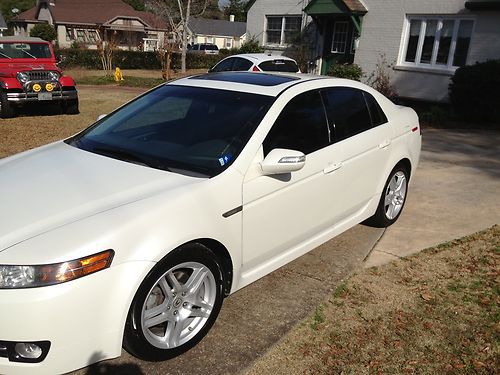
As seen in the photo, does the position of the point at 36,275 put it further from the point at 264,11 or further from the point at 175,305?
the point at 264,11

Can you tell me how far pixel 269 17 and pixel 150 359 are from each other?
68.1 ft

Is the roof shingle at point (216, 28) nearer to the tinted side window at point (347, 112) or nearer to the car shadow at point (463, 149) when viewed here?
the car shadow at point (463, 149)

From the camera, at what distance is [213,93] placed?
383 centimetres

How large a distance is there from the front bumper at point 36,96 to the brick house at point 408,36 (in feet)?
33.2

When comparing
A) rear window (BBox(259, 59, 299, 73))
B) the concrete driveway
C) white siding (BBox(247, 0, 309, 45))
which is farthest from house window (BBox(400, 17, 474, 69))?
the concrete driveway

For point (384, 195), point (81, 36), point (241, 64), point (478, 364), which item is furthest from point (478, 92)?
point (81, 36)

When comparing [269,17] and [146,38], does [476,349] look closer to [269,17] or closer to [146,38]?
[269,17]

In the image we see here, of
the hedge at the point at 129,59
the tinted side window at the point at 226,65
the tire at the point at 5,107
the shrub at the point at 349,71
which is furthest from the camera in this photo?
the hedge at the point at 129,59

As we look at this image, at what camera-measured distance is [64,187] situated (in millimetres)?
2949

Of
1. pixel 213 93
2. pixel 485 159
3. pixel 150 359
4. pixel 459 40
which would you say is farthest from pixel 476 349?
pixel 459 40

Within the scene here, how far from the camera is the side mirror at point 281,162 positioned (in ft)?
10.4

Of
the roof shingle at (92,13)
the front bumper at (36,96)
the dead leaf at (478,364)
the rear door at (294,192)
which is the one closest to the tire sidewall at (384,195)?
the rear door at (294,192)

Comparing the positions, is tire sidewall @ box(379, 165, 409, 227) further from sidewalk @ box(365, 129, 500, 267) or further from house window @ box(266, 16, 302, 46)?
house window @ box(266, 16, 302, 46)

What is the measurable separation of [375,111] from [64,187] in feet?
9.70
